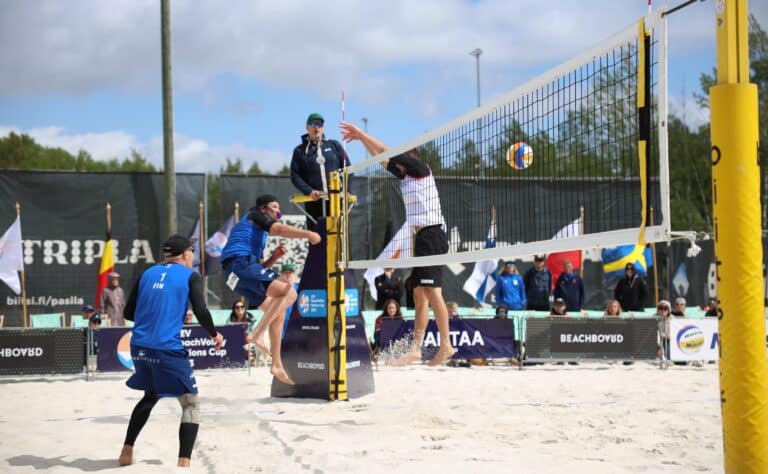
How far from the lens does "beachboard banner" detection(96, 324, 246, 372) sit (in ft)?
33.8

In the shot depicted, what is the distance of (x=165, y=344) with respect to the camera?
509 cm

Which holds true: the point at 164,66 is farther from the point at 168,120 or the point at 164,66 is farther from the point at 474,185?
the point at 474,185

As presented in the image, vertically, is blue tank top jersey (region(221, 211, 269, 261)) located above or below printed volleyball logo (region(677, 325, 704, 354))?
above

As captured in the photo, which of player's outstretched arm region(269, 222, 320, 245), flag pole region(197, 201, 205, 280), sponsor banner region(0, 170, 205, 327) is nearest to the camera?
player's outstretched arm region(269, 222, 320, 245)

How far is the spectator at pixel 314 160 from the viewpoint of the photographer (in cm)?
815

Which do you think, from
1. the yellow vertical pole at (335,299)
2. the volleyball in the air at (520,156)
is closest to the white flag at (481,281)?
the yellow vertical pole at (335,299)

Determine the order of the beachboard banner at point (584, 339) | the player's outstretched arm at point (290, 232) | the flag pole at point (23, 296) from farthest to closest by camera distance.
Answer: the flag pole at point (23, 296) < the beachboard banner at point (584, 339) < the player's outstretched arm at point (290, 232)

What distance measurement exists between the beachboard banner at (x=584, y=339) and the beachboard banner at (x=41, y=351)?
598 cm

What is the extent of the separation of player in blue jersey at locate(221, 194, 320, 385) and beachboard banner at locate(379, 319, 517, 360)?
3.58m

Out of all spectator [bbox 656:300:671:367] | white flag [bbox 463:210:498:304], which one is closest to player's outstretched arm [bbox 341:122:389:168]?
spectator [bbox 656:300:671:367]

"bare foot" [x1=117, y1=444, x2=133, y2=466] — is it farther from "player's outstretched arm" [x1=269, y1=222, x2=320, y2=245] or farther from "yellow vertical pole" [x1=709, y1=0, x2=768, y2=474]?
"yellow vertical pole" [x1=709, y1=0, x2=768, y2=474]

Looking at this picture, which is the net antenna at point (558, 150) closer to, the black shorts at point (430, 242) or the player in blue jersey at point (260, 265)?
the black shorts at point (430, 242)

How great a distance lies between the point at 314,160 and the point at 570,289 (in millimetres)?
6968

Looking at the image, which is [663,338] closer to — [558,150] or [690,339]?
[690,339]
